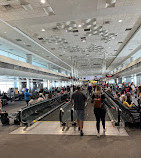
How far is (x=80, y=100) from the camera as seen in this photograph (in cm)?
507

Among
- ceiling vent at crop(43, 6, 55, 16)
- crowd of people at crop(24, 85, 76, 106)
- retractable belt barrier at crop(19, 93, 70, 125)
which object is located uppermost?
ceiling vent at crop(43, 6, 55, 16)

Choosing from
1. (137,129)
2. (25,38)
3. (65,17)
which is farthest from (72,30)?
(137,129)

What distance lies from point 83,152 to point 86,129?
189cm

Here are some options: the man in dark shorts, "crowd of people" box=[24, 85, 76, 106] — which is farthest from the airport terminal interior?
"crowd of people" box=[24, 85, 76, 106]

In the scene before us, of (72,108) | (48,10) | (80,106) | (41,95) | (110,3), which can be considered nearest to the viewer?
(80,106)

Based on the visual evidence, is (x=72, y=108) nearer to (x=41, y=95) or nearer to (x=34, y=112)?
Result: (x=34, y=112)

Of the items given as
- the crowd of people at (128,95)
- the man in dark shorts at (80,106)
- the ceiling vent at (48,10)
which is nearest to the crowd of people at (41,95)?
the ceiling vent at (48,10)

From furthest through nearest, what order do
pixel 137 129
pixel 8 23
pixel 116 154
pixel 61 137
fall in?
1. pixel 8 23
2. pixel 137 129
3. pixel 61 137
4. pixel 116 154

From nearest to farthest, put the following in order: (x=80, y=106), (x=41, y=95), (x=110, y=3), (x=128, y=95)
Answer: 1. (x=80, y=106)
2. (x=110, y=3)
3. (x=128, y=95)
4. (x=41, y=95)

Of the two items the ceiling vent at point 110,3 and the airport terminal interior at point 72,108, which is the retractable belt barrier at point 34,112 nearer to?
the airport terminal interior at point 72,108

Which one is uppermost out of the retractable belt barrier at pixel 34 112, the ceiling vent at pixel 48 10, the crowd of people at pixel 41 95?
the ceiling vent at pixel 48 10

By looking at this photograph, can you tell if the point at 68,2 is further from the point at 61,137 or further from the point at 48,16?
the point at 61,137

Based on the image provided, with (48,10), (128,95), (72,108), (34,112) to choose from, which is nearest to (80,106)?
(72,108)

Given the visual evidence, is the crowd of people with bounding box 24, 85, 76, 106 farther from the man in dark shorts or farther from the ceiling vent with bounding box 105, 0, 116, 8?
the ceiling vent with bounding box 105, 0, 116, 8
